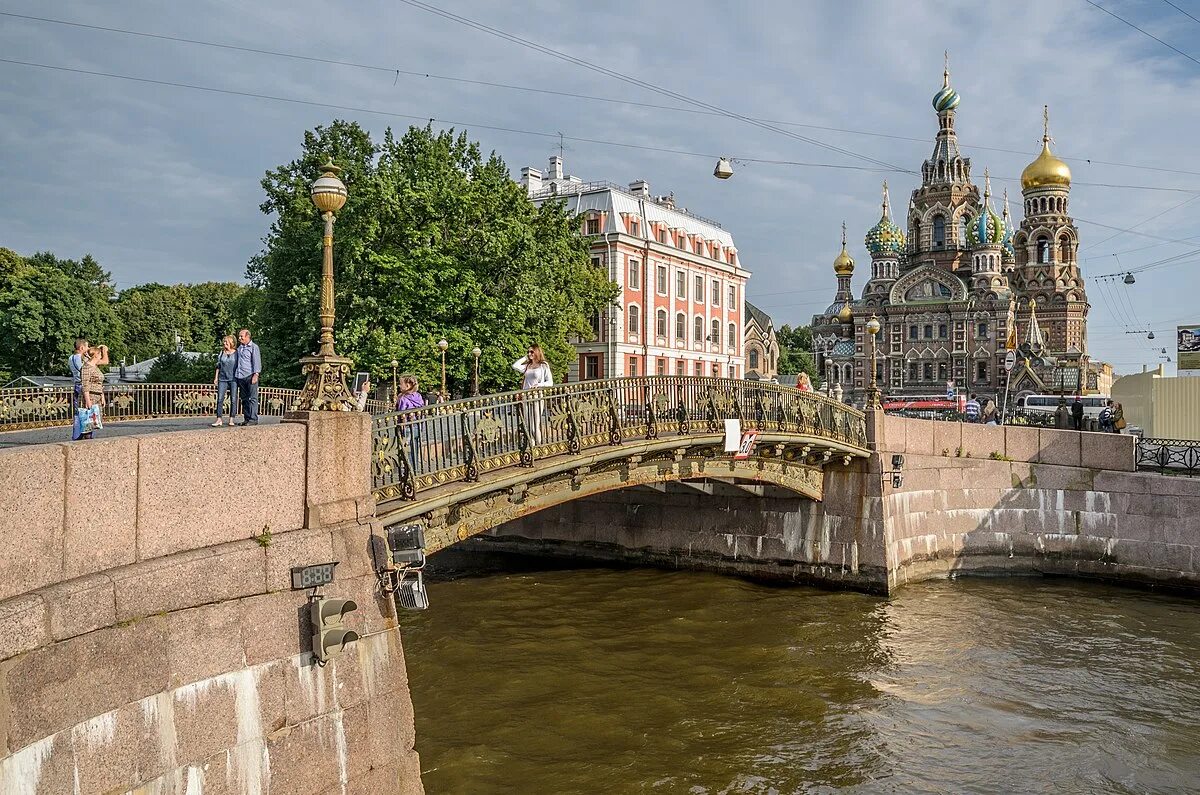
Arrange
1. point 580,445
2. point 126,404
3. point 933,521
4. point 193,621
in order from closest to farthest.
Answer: point 193,621, point 580,445, point 126,404, point 933,521

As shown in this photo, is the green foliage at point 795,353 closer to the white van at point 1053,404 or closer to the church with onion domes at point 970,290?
the church with onion domes at point 970,290

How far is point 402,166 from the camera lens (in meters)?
27.3

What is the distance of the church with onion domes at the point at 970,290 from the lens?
78938 mm

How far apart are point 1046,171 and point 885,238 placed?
17757 millimetres

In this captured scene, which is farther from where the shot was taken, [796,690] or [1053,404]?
[1053,404]

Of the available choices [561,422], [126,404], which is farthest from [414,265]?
[561,422]

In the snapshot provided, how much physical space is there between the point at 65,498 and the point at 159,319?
66994 mm

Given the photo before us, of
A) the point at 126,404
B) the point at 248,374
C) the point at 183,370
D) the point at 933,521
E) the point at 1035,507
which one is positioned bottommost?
the point at 933,521

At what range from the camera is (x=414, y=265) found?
2530 cm

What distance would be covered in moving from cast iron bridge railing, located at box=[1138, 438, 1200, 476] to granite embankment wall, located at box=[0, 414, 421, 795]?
18753 millimetres

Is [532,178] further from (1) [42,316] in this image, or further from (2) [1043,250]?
(2) [1043,250]

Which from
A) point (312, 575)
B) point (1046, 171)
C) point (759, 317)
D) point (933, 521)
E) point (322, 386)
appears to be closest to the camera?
point (312, 575)

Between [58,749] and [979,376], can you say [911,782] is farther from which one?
[979,376]

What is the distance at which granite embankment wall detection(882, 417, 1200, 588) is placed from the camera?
18438mm
